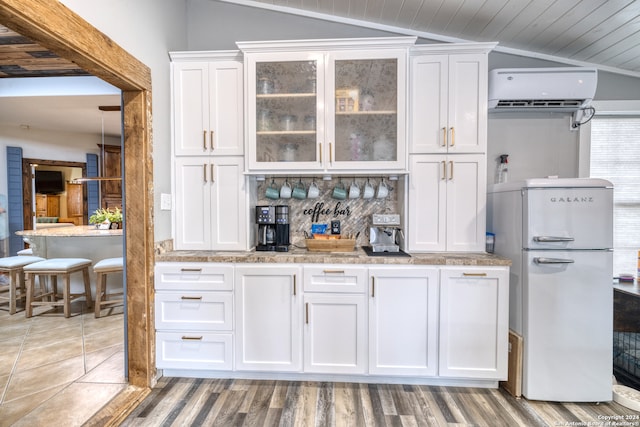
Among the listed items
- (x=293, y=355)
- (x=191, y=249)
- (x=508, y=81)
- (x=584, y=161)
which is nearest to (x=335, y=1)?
(x=508, y=81)

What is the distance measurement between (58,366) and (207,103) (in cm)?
234

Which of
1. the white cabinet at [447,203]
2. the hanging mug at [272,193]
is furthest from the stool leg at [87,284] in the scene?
→ the white cabinet at [447,203]

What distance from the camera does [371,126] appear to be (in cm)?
219

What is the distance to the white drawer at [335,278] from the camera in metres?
1.98

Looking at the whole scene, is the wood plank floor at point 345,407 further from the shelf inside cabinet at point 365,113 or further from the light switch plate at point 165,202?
the shelf inside cabinet at point 365,113

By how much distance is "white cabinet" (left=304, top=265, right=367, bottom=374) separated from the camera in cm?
198

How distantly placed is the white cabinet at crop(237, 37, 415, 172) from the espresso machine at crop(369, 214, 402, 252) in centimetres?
38

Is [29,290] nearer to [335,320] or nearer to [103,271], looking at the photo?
[103,271]

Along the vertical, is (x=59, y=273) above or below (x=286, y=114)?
below

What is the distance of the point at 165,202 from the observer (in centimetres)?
219

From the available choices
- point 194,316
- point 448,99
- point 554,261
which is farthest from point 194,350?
point 448,99

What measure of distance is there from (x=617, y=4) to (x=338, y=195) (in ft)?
6.96

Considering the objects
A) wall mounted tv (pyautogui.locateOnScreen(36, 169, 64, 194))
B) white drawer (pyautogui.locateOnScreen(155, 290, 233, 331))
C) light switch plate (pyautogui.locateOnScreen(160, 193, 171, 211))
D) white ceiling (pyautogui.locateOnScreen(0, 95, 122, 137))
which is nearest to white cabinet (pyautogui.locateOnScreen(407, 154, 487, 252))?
white drawer (pyautogui.locateOnScreen(155, 290, 233, 331))

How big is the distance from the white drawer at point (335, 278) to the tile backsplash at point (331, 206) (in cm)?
55
